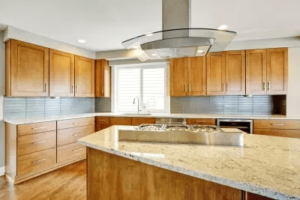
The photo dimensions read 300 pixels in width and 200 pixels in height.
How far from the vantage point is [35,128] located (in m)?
2.89

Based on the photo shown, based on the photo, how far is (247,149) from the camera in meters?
1.29

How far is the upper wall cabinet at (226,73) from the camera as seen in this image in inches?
142

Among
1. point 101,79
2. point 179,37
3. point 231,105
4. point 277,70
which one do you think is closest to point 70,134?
point 101,79

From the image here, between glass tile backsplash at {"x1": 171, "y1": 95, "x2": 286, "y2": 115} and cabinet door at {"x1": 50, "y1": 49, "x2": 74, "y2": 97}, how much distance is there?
2196mm

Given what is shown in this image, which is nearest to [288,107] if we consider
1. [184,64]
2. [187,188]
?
[184,64]

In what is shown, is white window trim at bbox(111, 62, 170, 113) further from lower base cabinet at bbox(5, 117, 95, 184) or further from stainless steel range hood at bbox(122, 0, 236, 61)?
stainless steel range hood at bbox(122, 0, 236, 61)

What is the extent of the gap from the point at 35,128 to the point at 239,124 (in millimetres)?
3344

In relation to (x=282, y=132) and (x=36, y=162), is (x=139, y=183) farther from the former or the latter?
(x=282, y=132)

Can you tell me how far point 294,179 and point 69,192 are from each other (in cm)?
251

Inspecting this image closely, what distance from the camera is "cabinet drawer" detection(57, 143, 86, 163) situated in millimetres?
3283

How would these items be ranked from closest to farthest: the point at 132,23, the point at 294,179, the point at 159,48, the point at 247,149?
the point at 294,179, the point at 247,149, the point at 159,48, the point at 132,23

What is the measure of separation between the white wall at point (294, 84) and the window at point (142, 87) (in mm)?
2368

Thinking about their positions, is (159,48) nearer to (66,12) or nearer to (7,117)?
(66,12)

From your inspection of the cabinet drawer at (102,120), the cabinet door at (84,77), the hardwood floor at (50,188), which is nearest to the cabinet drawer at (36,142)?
the hardwood floor at (50,188)
